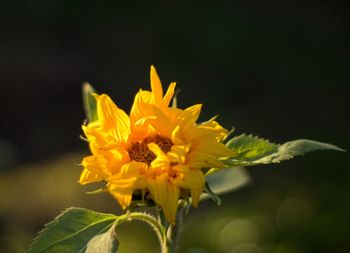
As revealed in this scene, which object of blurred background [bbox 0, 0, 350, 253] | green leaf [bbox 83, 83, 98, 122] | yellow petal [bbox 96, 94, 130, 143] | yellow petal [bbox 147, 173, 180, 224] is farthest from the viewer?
blurred background [bbox 0, 0, 350, 253]

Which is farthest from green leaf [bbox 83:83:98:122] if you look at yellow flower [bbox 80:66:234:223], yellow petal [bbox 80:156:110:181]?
yellow petal [bbox 80:156:110:181]

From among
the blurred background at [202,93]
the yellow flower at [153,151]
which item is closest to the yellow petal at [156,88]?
the yellow flower at [153,151]

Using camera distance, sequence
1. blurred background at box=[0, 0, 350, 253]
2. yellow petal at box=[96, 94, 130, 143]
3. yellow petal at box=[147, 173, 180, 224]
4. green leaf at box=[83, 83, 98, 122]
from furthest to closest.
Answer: blurred background at box=[0, 0, 350, 253] → green leaf at box=[83, 83, 98, 122] → yellow petal at box=[96, 94, 130, 143] → yellow petal at box=[147, 173, 180, 224]

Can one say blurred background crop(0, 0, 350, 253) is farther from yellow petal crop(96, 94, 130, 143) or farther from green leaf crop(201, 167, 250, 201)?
yellow petal crop(96, 94, 130, 143)

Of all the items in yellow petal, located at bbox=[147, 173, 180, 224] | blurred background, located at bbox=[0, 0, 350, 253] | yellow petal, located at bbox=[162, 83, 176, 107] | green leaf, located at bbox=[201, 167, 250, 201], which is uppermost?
yellow petal, located at bbox=[162, 83, 176, 107]

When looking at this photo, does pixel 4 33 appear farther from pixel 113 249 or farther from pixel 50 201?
→ pixel 113 249

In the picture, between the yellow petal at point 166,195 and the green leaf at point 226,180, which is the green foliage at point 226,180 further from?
the yellow petal at point 166,195

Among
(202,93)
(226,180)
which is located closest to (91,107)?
(226,180)
